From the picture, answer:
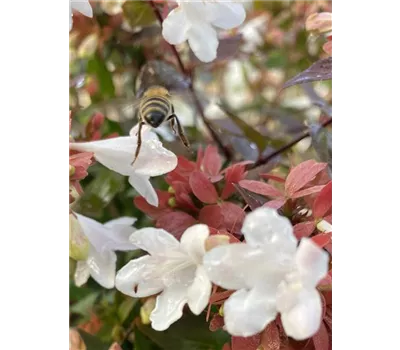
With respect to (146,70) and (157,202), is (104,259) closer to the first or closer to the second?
(157,202)

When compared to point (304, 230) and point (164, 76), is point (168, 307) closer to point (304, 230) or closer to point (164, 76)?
point (304, 230)

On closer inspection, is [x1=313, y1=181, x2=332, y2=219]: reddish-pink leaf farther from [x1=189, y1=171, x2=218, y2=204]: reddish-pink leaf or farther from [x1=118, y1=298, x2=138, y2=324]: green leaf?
[x1=118, y1=298, x2=138, y2=324]: green leaf

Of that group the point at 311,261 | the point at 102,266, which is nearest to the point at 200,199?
the point at 102,266

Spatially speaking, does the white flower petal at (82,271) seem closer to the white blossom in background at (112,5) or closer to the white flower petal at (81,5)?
the white flower petal at (81,5)
